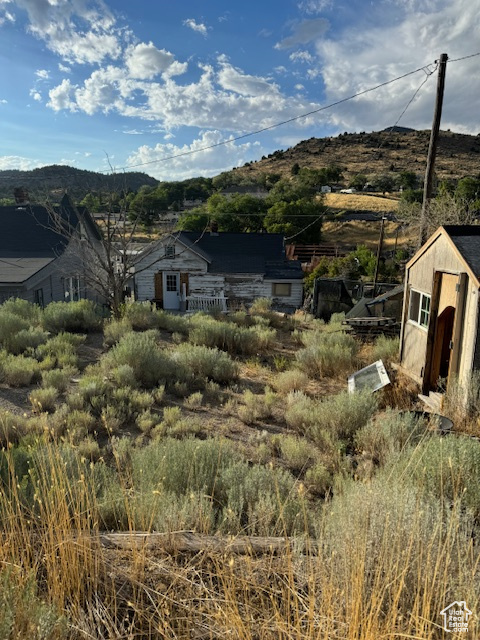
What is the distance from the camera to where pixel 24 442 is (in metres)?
5.10

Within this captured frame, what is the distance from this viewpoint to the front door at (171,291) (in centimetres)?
2858

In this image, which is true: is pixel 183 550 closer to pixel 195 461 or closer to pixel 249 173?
pixel 195 461

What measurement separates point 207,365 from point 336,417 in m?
3.76

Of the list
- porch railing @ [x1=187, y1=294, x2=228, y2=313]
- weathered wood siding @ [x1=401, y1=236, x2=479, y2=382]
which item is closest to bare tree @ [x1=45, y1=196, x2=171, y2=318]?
porch railing @ [x1=187, y1=294, x2=228, y2=313]

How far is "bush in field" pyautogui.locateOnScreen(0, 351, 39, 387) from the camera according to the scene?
813 cm

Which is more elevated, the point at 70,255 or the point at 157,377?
the point at 70,255

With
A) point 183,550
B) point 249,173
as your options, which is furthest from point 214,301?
point 249,173

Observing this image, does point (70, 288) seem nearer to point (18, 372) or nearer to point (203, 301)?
point (203, 301)

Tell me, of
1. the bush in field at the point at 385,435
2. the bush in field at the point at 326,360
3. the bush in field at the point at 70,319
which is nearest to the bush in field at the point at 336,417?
the bush in field at the point at 385,435

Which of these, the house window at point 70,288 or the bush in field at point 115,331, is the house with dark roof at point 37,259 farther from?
the bush in field at point 115,331

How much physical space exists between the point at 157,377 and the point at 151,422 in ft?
7.96

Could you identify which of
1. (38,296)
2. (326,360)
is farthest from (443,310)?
(38,296)

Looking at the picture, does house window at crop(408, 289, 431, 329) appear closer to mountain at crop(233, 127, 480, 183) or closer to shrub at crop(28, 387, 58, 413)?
shrub at crop(28, 387, 58, 413)

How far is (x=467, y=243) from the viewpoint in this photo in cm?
709
